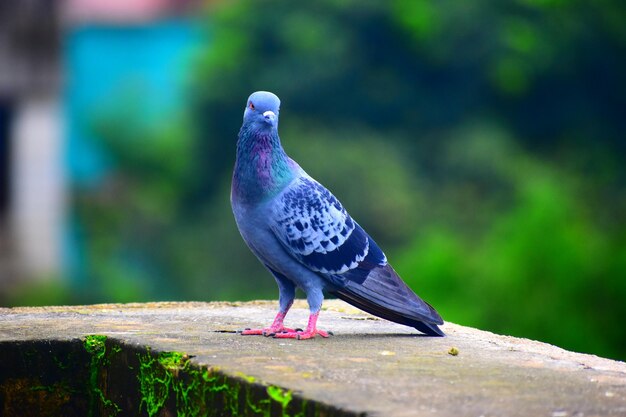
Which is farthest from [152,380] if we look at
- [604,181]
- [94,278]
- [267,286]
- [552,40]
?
[552,40]

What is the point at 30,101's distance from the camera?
62.6ft

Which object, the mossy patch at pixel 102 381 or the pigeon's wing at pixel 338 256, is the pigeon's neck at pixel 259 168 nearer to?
the pigeon's wing at pixel 338 256

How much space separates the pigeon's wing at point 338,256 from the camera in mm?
5461

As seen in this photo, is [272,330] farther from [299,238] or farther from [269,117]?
[269,117]

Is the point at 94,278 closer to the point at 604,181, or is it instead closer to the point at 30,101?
the point at 30,101

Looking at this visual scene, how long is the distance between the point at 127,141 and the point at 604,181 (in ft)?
25.5

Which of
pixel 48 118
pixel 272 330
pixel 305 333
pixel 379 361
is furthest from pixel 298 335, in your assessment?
pixel 48 118

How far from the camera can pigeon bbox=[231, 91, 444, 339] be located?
5461mm

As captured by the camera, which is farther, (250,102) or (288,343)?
(250,102)

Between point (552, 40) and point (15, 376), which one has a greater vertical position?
point (552, 40)

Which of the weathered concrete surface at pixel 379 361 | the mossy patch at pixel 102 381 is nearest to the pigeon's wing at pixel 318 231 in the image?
the weathered concrete surface at pixel 379 361

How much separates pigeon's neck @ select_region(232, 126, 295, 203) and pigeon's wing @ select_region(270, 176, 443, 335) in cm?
6

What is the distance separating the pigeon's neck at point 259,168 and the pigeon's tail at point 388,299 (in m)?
0.50

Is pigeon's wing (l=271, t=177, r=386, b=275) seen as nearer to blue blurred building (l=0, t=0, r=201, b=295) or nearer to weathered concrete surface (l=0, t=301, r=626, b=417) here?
weathered concrete surface (l=0, t=301, r=626, b=417)
